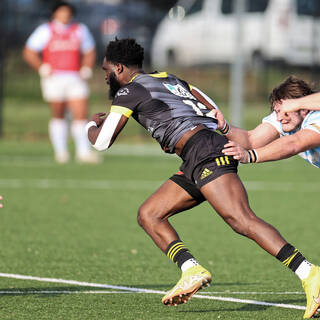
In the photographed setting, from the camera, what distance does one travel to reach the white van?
92.9ft

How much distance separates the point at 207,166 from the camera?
20.8 ft

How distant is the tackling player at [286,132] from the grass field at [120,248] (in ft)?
3.54

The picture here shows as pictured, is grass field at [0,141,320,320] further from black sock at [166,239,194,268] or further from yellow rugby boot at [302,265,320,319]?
black sock at [166,239,194,268]

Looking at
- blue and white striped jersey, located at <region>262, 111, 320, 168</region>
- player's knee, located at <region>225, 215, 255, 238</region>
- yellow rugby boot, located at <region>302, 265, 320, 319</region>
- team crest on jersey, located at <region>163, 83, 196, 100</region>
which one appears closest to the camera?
yellow rugby boot, located at <region>302, 265, 320, 319</region>

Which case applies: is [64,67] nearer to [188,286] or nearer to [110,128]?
[110,128]

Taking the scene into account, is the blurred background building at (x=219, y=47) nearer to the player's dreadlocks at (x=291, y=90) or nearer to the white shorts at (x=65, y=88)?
the white shorts at (x=65, y=88)

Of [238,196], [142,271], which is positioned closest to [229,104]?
[142,271]

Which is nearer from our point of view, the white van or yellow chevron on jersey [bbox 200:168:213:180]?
yellow chevron on jersey [bbox 200:168:213:180]

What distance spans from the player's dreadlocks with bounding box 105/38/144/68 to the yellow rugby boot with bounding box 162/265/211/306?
5.08 feet

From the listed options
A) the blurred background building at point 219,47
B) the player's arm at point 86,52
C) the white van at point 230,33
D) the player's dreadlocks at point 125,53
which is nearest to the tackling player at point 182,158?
the player's dreadlocks at point 125,53

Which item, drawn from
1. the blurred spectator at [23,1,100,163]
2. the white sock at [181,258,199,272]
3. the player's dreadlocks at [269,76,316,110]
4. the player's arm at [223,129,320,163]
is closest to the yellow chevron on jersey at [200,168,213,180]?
the player's arm at [223,129,320,163]

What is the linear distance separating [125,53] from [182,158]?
2.83 feet

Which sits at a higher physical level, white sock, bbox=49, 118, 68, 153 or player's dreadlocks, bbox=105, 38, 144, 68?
player's dreadlocks, bbox=105, 38, 144, 68

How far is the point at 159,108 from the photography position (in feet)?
21.2
